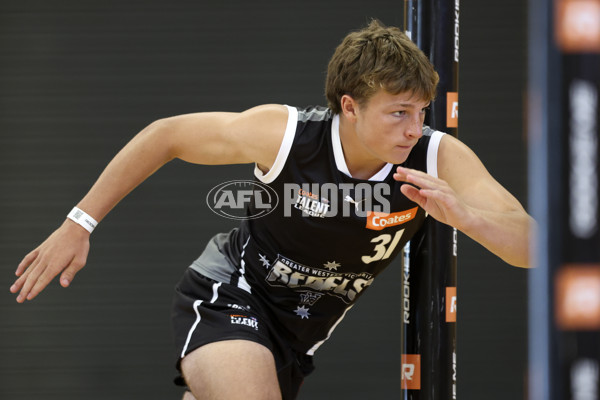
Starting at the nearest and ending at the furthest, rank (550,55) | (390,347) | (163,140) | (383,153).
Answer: (550,55) → (383,153) → (163,140) → (390,347)

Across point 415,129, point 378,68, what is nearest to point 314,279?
point 415,129

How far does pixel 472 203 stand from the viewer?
7.13 feet

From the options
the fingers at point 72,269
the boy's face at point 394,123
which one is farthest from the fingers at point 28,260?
the boy's face at point 394,123

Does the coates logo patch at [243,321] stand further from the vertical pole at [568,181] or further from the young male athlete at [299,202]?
the vertical pole at [568,181]

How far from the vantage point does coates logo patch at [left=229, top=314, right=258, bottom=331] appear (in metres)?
2.46

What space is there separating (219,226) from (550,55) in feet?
13.0

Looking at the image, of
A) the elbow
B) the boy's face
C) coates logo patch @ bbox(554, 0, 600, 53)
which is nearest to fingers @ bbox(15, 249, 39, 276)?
the elbow

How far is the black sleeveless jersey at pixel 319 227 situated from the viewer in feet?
7.83

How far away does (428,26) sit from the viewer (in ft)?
8.08

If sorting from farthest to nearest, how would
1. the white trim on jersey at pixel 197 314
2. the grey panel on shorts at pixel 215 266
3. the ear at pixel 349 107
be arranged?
the grey panel on shorts at pixel 215 266 < the white trim on jersey at pixel 197 314 < the ear at pixel 349 107

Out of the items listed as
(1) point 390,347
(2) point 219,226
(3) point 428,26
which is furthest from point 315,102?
(3) point 428,26

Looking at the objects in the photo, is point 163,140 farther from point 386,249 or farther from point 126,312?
point 126,312

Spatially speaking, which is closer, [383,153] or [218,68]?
[383,153]

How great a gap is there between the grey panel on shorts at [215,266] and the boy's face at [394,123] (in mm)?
775
